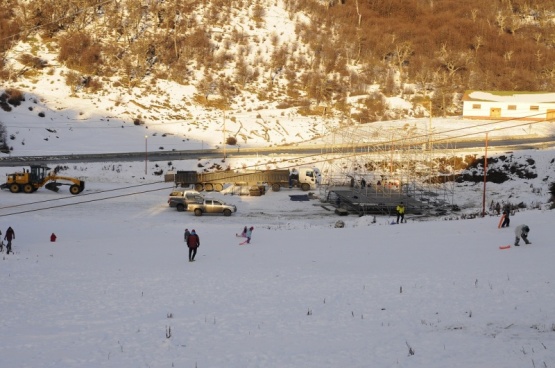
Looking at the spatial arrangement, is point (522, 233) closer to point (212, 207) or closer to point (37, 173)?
point (212, 207)

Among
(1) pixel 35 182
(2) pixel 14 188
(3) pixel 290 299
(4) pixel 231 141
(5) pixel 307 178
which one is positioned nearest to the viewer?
(3) pixel 290 299

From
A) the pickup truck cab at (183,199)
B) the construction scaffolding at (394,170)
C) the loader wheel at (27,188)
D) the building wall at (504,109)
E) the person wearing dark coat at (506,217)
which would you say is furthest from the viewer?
the building wall at (504,109)

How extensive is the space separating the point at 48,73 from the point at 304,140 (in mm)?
34006

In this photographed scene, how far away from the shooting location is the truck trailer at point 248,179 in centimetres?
4356

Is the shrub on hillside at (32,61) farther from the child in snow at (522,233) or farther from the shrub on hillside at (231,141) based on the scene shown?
the child in snow at (522,233)

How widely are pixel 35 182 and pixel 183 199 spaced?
42.0 ft

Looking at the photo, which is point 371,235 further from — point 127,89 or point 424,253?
point 127,89

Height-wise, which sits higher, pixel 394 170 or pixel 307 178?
pixel 394 170

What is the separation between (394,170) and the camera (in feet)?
161

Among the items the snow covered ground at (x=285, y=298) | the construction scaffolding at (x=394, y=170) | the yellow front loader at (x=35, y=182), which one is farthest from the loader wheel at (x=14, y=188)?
the construction scaffolding at (x=394, y=170)

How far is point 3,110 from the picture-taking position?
60.6m

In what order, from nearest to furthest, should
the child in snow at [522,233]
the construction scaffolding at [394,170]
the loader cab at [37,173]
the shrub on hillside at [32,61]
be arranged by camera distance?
the child in snow at [522,233] → the construction scaffolding at [394,170] → the loader cab at [37,173] → the shrub on hillside at [32,61]

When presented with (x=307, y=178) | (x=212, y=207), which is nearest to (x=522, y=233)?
(x=212, y=207)

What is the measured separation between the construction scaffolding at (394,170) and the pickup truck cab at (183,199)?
1002 cm
